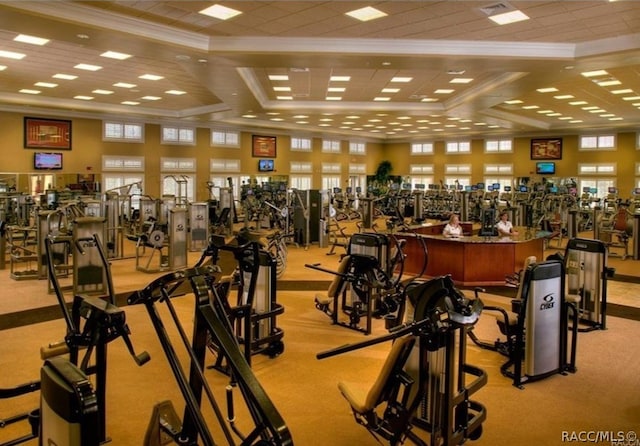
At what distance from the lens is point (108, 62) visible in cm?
950

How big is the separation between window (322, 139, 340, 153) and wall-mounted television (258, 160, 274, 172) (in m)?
3.63

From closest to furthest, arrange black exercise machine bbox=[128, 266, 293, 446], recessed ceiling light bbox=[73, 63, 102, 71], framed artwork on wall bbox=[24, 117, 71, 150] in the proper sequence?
black exercise machine bbox=[128, 266, 293, 446] < recessed ceiling light bbox=[73, 63, 102, 71] < framed artwork on wall bbox=[24, 117, 71, 150]

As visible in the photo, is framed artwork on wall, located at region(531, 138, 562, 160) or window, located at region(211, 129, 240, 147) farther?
framed artwork on wall, located at region(531, 138, 562, 160)

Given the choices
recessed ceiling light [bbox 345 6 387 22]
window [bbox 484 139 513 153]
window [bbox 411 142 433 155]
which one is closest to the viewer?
recessed ceiling light [bbox 345 6 387 22]

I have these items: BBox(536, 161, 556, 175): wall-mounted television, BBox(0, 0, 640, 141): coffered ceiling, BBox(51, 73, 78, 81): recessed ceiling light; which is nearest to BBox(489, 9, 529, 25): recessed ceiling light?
BBox(0, 0, 640, 141): coffered ceiling

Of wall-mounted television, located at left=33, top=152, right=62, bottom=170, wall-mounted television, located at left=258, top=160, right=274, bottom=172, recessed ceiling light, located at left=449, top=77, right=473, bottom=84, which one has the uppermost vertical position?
recessed ceiling light, located at left=449, top=77, right=473, bottom=84

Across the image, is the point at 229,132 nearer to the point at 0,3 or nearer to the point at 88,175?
the point at 88,175

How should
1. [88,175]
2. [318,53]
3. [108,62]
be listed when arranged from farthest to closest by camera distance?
[88,175], [108,62], [318,53]

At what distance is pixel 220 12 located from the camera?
→ 21.5 ft

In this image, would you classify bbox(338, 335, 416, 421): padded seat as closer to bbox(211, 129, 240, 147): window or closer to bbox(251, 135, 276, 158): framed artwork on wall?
bbox(211, 129, 240, 147): window

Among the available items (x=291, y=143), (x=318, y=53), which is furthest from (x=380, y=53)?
(x=291, y=143)

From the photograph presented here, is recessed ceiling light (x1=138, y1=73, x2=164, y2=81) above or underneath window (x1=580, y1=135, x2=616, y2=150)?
above

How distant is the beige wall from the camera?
15.1m

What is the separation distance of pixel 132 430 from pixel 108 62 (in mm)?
7892
